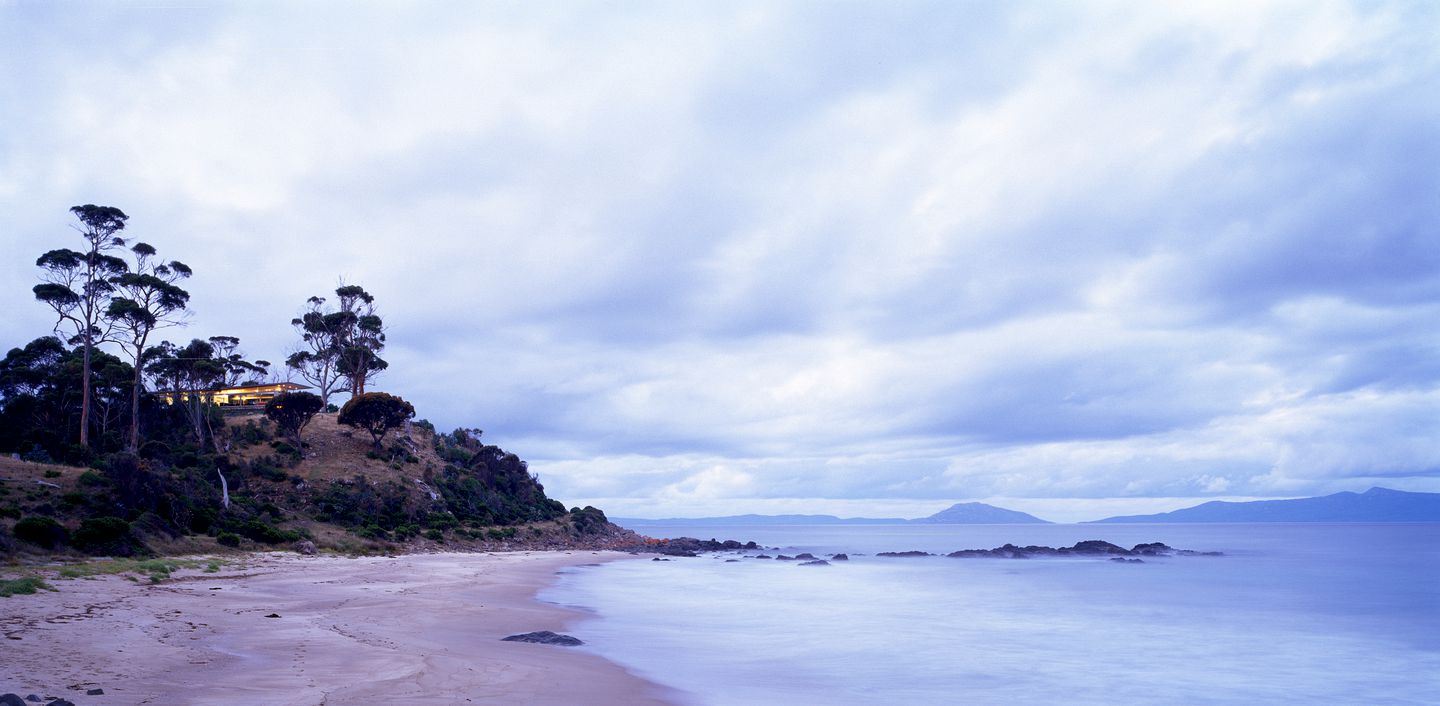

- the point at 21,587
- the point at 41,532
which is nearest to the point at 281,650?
the point at 21,587

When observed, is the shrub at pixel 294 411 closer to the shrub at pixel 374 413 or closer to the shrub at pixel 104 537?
the shrub at pixel 374 413

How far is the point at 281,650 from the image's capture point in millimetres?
10953

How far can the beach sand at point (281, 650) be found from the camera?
27.6 feet

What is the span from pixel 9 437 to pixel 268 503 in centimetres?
1537

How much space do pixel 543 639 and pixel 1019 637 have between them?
12.3 metres

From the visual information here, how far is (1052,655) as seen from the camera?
17.9 metres

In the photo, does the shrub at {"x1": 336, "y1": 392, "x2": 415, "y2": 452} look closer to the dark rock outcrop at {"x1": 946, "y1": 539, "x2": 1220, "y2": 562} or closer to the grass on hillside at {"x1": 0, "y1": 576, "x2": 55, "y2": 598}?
the grass on hillside at {"x1": 0, "y1": 576, "x2": 55, "y2": 598}

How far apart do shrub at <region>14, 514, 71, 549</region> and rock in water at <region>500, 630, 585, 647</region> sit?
15.3m

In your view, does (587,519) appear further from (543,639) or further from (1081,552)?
(543,639)

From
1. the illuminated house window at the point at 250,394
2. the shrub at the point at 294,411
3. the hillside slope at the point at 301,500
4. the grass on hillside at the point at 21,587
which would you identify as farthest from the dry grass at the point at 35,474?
the illuminated house window at the point at 250,394

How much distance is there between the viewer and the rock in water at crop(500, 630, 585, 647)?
48.0 ft

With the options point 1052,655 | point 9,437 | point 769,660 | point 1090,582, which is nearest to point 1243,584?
point 1090,582

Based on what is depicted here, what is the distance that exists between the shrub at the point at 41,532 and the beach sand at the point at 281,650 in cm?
479

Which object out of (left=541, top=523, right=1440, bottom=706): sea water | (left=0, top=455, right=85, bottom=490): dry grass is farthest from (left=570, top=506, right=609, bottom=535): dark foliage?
(left=0, top=455, right=85, bottom=490): dry grass
